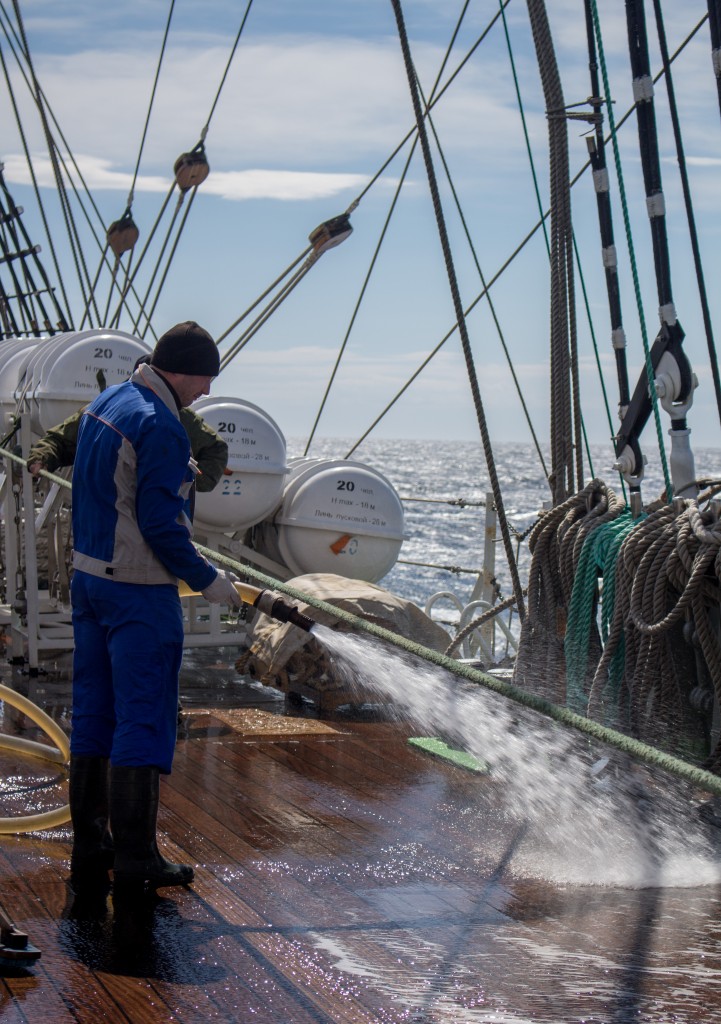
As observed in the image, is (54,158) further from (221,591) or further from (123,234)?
(221,591)

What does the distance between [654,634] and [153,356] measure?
6.44 ft

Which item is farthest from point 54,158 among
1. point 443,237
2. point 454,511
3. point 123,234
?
point 454,511

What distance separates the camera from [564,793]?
4.74 m

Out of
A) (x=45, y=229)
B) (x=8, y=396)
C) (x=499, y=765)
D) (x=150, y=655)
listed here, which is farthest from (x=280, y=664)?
(x=45, y=229)

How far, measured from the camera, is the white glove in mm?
3635

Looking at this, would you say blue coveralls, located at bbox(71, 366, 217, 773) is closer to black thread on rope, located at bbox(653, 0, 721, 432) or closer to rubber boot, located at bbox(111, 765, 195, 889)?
rubber boot, located at bbox(111, 765, 195, 889)

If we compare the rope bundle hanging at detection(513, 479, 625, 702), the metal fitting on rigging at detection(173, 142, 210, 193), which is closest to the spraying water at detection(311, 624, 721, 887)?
the rope bundle hanging at detection(513, 479, 625, 702)

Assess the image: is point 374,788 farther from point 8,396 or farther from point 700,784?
point 8,396

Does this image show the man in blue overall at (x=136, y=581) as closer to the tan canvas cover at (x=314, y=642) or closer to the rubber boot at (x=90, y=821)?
the rubber boot at (x=90, y=821)

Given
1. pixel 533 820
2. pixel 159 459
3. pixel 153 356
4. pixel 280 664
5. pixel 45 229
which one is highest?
pixel 45 229

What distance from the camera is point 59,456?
209 inches

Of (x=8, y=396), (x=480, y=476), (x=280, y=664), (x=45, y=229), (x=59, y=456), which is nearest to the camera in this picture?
(x=59, y=456)

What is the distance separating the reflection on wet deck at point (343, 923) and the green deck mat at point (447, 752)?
10 cm

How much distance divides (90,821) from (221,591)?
0.78 meters
